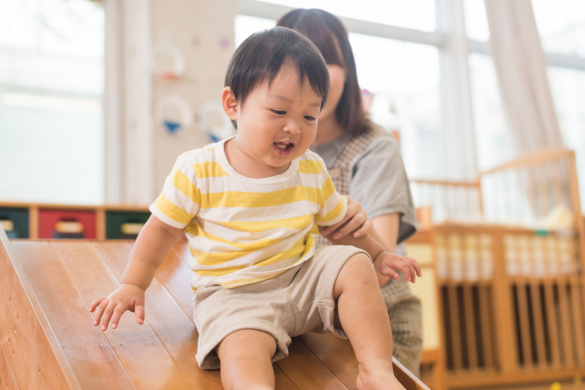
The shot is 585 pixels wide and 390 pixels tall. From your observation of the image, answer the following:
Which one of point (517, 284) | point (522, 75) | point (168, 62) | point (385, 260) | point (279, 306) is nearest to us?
point (279, 306)

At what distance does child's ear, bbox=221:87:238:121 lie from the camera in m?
0.81

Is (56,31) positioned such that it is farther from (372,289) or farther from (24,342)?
(372,289)

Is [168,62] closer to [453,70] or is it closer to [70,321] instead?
[453,70]

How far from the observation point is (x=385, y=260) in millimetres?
880

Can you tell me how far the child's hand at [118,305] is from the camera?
707mm

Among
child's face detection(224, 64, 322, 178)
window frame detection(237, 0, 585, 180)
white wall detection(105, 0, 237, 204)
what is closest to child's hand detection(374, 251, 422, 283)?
child's face detection(224, 64, 322, 178)

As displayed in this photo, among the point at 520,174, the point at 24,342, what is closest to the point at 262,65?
the point at 24,342

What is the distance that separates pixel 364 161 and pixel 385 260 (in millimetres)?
297

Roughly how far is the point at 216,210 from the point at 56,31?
2.78m

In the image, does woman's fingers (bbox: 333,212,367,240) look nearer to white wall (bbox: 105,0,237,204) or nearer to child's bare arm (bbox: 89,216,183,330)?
child's bare arm (bbox: 89,216,183,330)

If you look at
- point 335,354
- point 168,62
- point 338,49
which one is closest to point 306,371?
point 335,354

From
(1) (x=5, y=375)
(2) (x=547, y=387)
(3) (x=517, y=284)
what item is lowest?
(2) (x=547, y=387)

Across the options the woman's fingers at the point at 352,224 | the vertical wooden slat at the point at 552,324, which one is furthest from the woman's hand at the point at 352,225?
the vertical wooden slat at the point at 552,324

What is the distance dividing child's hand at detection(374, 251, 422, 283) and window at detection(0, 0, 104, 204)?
2.52 metres
